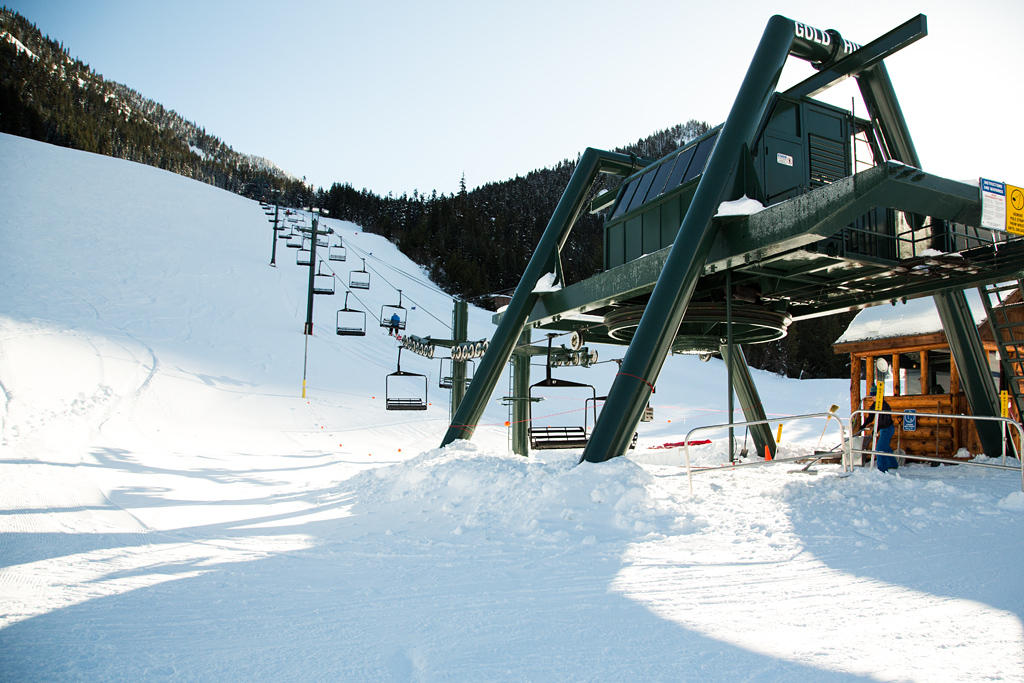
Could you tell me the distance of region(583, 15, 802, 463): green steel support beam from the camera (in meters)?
8.28

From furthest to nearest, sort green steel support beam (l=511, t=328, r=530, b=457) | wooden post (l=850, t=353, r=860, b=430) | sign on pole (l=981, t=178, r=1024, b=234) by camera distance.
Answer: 1. green steel support beam (l=511, t=328, r=530, b=457)
2. wooden post (l=850, t=353, r=860, b=430)
3. sign on pole (l=981, t=178, r=1024, b=234)

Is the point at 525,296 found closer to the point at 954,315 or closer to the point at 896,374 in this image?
the point at 954,315

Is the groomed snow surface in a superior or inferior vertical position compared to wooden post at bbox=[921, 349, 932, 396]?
inferior

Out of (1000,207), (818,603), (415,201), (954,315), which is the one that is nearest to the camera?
(818,603)

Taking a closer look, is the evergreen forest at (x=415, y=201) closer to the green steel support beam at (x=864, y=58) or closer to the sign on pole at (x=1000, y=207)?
the green steel support beam at (x=864, y=58)

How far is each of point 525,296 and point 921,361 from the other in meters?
9.35

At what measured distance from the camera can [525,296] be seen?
13.1 meters

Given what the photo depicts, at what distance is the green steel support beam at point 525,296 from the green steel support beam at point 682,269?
163 inches

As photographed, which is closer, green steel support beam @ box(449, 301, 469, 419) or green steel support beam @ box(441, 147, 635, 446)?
green steel support beam @ box(441, 147, 635, 446)

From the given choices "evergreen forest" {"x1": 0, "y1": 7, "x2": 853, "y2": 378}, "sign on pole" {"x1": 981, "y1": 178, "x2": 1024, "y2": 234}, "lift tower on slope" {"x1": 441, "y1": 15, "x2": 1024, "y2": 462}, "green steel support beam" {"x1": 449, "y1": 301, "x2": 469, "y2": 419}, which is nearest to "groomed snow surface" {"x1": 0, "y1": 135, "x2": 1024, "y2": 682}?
"lift tower on slope" {"x1": 441, "y1": 15, "x2": 1024, "y2": 462}

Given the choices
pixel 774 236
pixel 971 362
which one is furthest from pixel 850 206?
pixel 971 362

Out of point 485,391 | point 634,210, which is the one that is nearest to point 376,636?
point 485,391

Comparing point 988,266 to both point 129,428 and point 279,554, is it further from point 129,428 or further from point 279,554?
point 129,428

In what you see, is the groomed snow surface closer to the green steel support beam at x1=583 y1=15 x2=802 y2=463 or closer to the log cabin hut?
the green steel support beam at x1=583 y1=15 x2=802 y2=463
